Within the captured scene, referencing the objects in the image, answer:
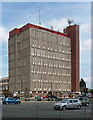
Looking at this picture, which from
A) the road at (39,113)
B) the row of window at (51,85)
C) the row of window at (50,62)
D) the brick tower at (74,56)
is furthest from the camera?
the brick tower at (74,56)

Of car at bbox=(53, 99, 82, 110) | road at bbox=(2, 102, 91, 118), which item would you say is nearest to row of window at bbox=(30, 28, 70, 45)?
car at bbox=(53, 99, 82, 110)

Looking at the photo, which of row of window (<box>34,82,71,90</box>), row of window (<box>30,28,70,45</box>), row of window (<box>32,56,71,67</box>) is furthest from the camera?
row of window (<box>30,28,70,45</box>)

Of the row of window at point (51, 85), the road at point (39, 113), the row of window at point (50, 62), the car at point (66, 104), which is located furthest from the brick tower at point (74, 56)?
the road at point (39, 113)

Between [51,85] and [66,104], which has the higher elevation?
[66,104]

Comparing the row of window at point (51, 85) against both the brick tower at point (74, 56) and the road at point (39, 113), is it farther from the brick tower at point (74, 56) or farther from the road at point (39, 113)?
the road at point (39, 113)

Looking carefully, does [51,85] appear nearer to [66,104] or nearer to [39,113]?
[66,104]

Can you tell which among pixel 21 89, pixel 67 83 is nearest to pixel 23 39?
pixel 21 89

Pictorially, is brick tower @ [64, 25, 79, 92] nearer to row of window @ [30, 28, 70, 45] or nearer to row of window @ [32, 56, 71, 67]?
row of window @ [30, 28, 70, 45]

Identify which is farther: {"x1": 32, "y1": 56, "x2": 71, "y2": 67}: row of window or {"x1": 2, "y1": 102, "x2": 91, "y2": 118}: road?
{"x1": 32, "y1": 56, "x2": 71, "y2": 67}: row of window

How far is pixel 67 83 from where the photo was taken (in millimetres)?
123875

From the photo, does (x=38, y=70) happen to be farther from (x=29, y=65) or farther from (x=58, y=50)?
(x=58, y=50)

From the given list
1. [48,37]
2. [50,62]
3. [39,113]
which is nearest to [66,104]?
[39,113]

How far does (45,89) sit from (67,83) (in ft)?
56.1

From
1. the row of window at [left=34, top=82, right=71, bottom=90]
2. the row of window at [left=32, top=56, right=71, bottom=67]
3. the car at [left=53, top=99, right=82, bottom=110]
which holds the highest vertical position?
the row of window at [left=32, top=56, right=71, bottom=67]
